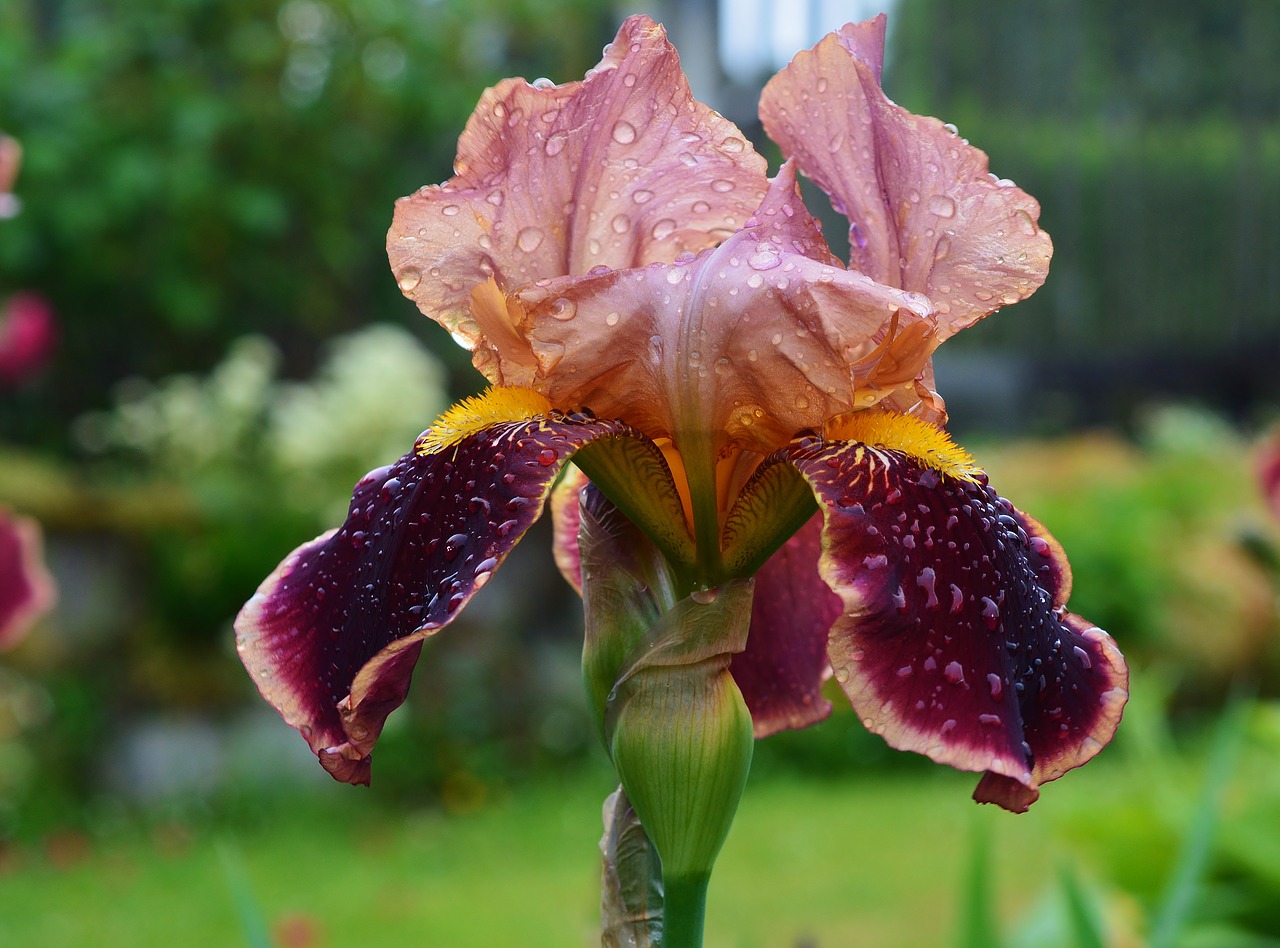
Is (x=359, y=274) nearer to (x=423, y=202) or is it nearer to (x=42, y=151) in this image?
(x=42, y=151)

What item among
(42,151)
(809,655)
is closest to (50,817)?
(42,151)

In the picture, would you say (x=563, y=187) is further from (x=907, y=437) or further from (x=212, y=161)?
(x=212, y=161)

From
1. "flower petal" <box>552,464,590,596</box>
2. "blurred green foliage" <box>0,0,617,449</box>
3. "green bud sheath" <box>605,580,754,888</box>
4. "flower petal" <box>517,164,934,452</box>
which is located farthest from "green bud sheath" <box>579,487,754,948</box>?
"blurred green foliage" <box>0,0,617,449</box>

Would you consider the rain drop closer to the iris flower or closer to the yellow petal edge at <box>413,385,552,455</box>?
the iris flower

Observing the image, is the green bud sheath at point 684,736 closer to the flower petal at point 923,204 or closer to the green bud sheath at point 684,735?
the green bud sheath at point 684,735

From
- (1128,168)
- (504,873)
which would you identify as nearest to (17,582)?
(504,873)
